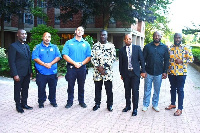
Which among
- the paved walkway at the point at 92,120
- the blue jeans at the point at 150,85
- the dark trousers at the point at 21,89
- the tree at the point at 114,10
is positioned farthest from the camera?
the tree at the point at 114,10

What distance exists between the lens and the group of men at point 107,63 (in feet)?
15.9

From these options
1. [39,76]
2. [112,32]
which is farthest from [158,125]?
[112,32]

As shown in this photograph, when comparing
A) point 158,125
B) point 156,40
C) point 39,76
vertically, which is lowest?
point 158,125

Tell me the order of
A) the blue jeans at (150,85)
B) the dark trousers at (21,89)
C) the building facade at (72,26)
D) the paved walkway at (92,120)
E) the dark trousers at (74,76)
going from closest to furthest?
the paved walkway at (92,120), the dark trousers at (21,89), the blue jeans at (150,85), the dark trousers at (74,76), the building facade at (72,26)

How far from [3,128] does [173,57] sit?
4.11 meters

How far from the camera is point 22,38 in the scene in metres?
4.83

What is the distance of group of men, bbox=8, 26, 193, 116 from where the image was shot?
15.9 ft

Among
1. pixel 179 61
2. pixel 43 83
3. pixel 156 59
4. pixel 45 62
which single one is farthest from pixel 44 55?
pixel 179 61

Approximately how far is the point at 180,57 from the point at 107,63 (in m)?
1.77

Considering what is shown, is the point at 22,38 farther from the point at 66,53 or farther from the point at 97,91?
the point at 97,91

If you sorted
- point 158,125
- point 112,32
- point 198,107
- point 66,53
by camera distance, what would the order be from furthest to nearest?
point 112,32
point 198,107
point 66,53
point 158,125

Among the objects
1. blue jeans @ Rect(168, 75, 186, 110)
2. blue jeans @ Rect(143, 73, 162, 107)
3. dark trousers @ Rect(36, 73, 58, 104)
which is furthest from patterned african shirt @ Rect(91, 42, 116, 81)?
blue jeans @ Rect(168, 75, 186, 110)

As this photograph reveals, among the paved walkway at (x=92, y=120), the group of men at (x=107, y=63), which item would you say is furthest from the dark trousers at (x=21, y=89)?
the paved walkway at (x=92, y=120)

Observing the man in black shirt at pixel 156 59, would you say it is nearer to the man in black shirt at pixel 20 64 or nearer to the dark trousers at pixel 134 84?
the dark trousers at pixel 134 84
